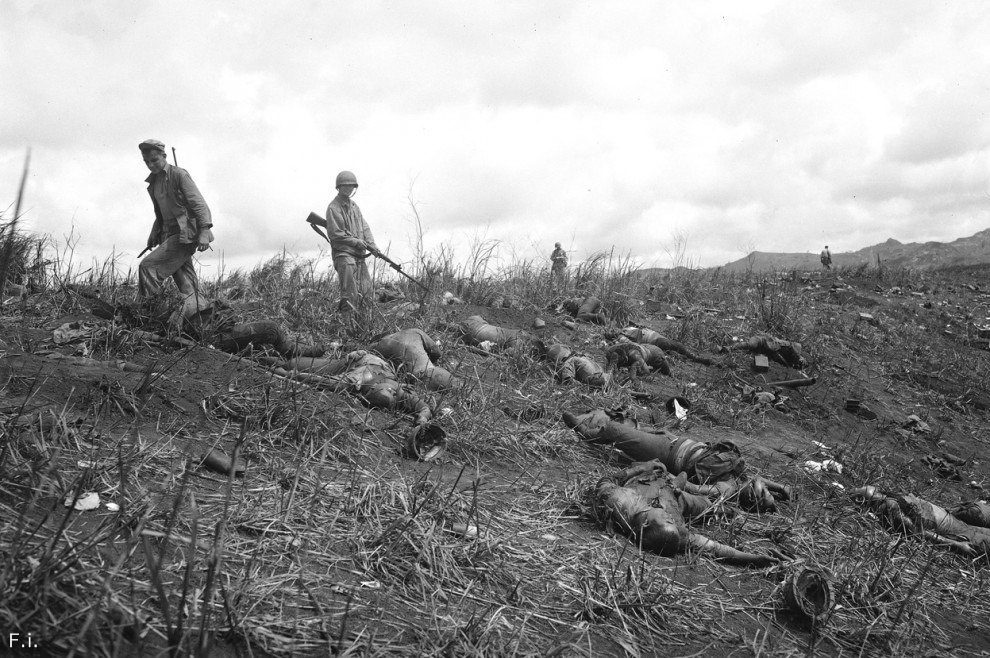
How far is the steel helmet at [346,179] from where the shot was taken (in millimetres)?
6895

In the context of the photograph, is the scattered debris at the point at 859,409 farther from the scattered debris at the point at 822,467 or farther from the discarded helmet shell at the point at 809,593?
the discarded helmet shell at the point at 809,593

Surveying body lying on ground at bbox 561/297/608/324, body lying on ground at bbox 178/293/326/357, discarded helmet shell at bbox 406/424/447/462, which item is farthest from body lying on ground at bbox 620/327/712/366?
discarded helmet shell at bbox 406/424/447/462

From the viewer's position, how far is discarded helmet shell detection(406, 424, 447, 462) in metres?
2.97

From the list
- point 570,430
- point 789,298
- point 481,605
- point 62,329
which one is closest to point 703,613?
point 481,605

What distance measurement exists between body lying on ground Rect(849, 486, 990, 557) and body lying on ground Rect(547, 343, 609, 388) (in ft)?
5.86

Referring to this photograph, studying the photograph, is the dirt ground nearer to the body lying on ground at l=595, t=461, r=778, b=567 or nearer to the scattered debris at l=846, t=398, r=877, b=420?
the body lying on ground at l=595, t=461, r=778, b=567

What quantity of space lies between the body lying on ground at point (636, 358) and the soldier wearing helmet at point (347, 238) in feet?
8.38

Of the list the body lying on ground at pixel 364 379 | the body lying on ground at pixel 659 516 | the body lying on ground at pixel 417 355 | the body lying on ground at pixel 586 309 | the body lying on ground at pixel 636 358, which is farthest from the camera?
the body lying on ground at pixel 586 309

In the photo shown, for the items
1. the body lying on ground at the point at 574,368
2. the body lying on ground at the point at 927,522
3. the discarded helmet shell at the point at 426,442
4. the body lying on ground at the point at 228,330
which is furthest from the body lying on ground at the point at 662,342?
the discarded helmet shell at the point at 426,442

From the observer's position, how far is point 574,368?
4844 mm

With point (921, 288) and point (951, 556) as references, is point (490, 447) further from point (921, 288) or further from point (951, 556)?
point (921, 288)

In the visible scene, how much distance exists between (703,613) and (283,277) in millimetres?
5785

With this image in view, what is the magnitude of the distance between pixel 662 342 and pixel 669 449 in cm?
267

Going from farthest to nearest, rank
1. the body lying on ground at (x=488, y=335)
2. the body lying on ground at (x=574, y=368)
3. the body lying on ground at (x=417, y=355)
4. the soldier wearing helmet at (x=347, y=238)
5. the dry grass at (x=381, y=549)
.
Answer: the soldier wearing helmet at (x=347, y=238) < the body lying on ground at (x=488, y=335) < the body lying on ground at (x=574, y=368) < the body lying on ground at (x=417, y=355) < the dry grass at (x=381, y=549)
